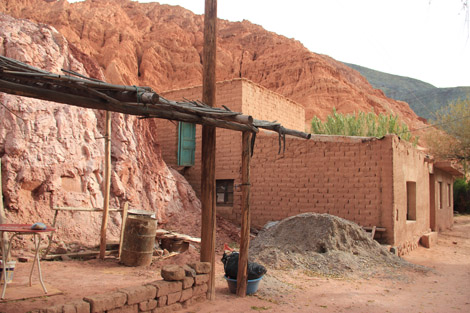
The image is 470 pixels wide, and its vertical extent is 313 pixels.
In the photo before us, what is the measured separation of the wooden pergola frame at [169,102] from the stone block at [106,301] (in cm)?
160

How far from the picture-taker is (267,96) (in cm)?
1414

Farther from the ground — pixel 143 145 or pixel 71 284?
pixel 143 145

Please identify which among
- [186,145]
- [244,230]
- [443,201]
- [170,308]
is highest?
[186,145]

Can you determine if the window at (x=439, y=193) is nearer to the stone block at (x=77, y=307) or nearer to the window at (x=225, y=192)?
the window at (x=225, y=192)

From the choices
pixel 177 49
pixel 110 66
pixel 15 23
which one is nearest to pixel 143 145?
pixel 15 23

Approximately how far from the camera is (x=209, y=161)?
5645 millimetres

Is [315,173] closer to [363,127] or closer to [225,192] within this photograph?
[225,192]

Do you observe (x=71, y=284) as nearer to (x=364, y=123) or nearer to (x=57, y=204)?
(x=57, y=204)

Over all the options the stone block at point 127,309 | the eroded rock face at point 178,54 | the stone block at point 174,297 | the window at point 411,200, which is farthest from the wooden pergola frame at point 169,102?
the eroded rock face at point 178,54

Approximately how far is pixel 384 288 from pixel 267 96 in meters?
8.49

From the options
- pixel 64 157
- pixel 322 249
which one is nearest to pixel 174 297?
pixel 322 249

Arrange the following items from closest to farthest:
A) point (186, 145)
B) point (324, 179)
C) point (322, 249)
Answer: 1. point (322, 249)
2. point (324, 179)
3. point (186, 145)

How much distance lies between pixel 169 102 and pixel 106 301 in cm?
231

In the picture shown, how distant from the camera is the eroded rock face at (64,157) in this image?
8.27m
